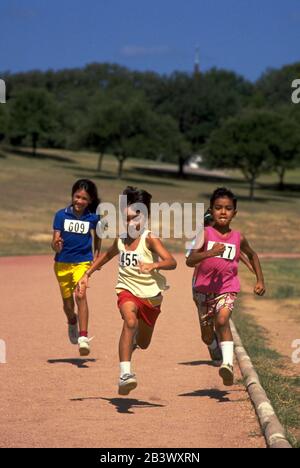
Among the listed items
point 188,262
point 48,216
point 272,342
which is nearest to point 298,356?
point 272,342

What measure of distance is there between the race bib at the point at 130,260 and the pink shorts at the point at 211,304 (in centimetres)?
79

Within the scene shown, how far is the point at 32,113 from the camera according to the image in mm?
82625

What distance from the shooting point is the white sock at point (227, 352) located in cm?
836

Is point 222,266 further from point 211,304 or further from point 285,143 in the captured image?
point 285,143

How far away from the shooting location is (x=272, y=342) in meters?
13.9

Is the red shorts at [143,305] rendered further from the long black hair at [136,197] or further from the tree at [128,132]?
the tree at [128,132]

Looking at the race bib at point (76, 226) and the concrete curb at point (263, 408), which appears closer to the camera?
the concrete curb at point (263, 408)

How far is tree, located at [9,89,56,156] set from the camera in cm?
8200

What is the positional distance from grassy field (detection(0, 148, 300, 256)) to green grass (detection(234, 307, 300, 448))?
717 inches

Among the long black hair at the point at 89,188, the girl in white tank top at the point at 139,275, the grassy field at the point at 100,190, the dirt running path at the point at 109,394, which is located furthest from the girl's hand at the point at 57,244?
the grassy field at the point at 100,190

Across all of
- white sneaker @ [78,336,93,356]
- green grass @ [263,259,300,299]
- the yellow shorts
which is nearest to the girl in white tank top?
white sneaker @ [78,336,93,356]

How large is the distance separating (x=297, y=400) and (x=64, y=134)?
8202 centimetres
